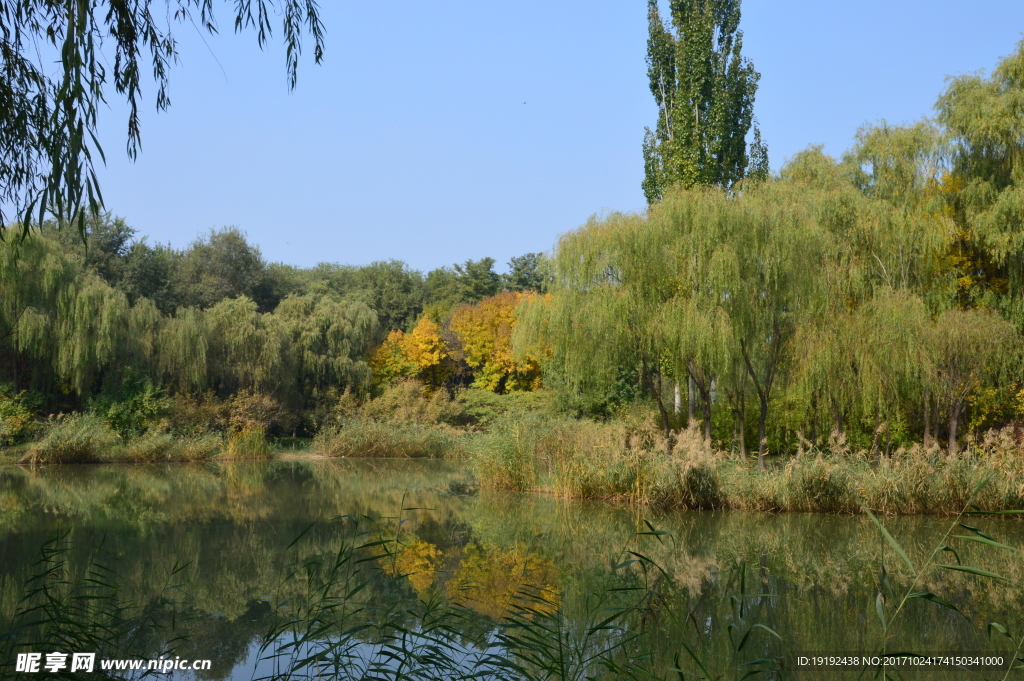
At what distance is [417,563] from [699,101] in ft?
48.5

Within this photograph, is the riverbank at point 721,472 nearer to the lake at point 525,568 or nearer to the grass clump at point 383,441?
the lake at point 525,568

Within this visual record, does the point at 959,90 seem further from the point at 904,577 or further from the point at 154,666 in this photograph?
the point at 154,666

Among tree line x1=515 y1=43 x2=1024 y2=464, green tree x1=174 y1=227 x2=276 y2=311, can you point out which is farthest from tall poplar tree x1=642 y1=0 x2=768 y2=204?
green tree x1=174 y1=227 x2=276 y2=311

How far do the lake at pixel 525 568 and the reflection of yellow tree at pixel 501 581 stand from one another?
31 millimetres

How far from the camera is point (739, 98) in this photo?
19.5 meters

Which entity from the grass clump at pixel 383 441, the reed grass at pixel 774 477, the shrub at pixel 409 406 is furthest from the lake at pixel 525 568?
the shrub at pixel 409 406

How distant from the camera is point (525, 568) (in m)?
7.18

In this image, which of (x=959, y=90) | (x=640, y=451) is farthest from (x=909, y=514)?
(x=959, y=90)

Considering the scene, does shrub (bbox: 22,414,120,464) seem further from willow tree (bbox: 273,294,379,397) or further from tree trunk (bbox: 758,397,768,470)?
tree trunk (bbox: 758,397,768,470)

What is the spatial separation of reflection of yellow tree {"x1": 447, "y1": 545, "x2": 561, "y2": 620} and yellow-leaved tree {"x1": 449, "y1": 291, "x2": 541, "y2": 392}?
61.4 ft

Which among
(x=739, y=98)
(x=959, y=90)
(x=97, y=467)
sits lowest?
(x=97, y=467)

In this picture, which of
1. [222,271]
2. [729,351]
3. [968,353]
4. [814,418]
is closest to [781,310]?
[729,351]

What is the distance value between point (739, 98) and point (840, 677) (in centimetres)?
1732

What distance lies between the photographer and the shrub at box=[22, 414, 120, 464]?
1719 cm
